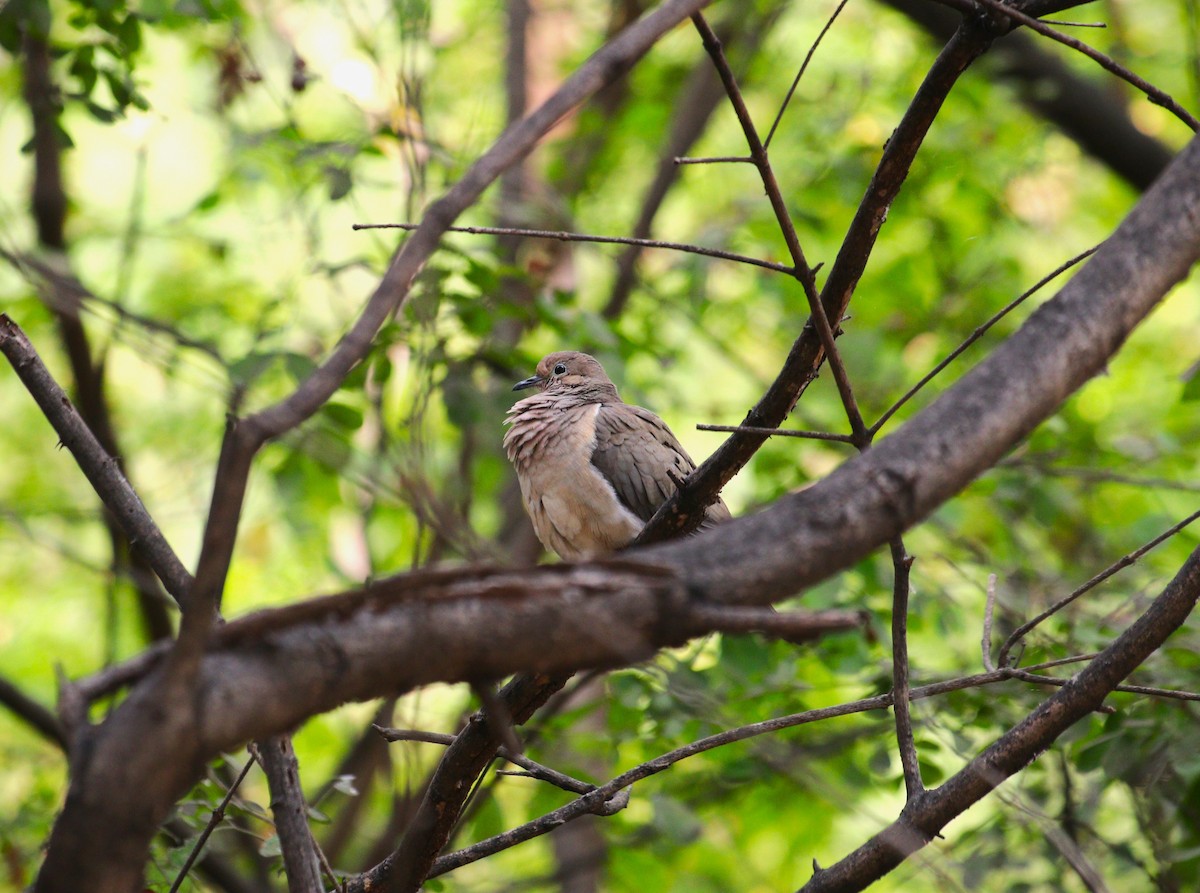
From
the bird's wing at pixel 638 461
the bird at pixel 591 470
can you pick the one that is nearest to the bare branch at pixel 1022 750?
the bird at pixel 591 470

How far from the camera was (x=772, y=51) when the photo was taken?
845 centimetres

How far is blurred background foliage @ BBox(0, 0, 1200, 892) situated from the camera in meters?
4.34

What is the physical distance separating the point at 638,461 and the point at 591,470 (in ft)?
0.61

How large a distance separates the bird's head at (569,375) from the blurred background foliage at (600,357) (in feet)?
0.52

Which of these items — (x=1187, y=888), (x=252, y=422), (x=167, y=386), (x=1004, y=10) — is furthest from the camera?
(x=167, y=386)

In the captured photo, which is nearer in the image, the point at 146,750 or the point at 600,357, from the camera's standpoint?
the point at 146,750

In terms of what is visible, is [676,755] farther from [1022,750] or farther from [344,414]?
[344,414]

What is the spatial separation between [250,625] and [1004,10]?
167cm

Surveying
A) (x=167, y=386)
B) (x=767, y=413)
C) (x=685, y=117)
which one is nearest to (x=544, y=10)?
(x=685, y=117)

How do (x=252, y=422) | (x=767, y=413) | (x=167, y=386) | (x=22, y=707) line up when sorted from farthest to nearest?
1. (x=167, y=386)
2. (x=22, y=707)
3. (x=767, y=413)
4. (x=252, y=422)

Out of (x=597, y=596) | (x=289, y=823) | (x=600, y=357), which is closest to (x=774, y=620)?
(x=597, y=596)

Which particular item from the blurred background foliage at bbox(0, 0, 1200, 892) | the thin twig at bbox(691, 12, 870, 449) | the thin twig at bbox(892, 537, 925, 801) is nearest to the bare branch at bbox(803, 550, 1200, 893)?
the thin twig at bbox(892, 537, 925, 801)

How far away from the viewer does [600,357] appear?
203 inches

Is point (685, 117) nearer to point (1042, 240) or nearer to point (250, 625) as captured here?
point (1042, 240)
